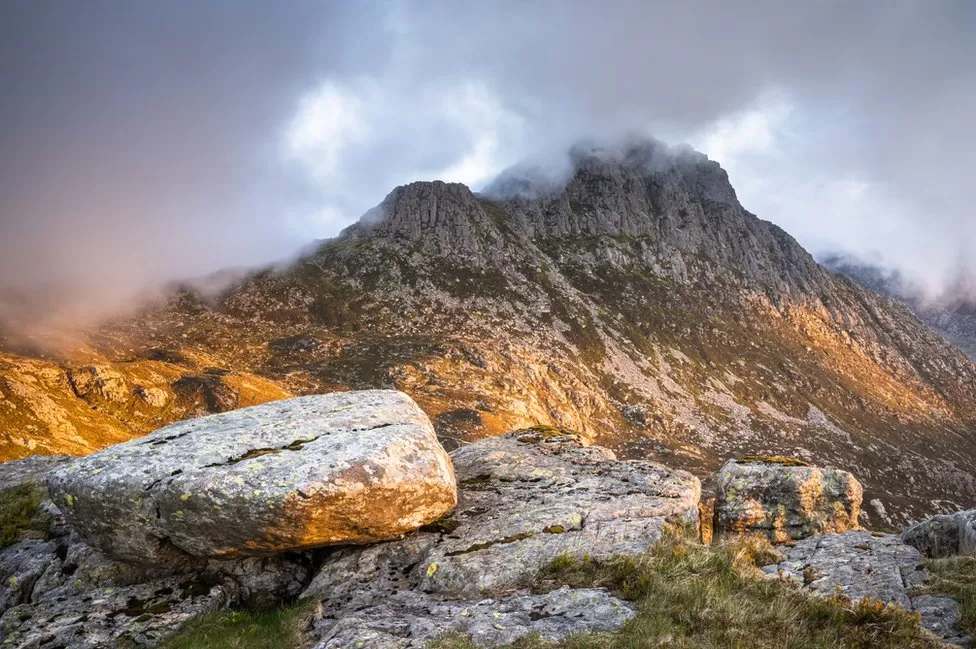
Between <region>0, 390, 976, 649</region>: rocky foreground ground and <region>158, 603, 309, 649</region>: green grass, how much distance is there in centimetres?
53

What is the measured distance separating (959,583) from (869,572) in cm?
276

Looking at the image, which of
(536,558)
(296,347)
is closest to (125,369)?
(296,347)

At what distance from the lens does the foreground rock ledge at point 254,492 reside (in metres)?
14.1

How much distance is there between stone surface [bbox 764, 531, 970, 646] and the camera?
10183 millimetres

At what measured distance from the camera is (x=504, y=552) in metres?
14.1

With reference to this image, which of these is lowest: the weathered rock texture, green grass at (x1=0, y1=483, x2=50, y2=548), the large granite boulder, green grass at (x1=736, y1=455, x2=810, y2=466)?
the large granite boulder

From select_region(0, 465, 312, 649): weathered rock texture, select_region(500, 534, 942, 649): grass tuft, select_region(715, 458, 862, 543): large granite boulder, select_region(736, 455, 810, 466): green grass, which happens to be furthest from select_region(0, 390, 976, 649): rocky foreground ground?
select_region(736, 455, 810, 466): green grass

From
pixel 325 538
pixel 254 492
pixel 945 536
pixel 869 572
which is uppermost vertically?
pixel 254 492

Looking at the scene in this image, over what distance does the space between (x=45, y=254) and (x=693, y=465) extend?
257 m

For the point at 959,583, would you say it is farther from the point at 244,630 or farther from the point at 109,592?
the point at 109,592

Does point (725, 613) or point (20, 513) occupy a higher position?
point (20, 513)

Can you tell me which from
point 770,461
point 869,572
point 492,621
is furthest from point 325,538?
point 770,461

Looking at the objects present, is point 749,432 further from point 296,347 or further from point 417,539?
point 417,539

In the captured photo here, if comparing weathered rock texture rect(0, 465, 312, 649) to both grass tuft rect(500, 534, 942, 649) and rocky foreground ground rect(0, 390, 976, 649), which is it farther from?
grass tuft rect(500, 534, 942, 649)
